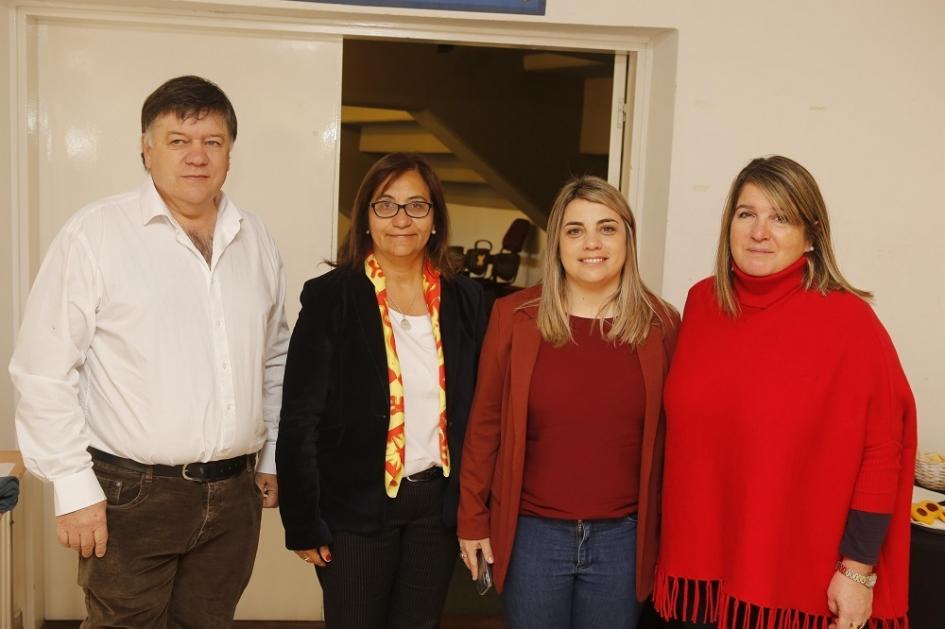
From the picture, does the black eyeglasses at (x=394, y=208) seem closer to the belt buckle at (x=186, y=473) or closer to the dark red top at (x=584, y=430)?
the dark red top at (x=584, y=430)

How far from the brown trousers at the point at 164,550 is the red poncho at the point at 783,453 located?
1.04 meters

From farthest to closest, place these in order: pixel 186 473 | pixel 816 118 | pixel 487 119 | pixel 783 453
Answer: pixel 487 119
pixel 816 118
pixel 186 473
pixel 783 453

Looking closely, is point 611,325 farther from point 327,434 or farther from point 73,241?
point 73,241

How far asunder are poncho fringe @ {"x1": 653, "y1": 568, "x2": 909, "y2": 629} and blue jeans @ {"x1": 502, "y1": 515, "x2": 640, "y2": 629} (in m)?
0.08

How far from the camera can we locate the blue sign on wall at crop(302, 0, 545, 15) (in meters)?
2.67

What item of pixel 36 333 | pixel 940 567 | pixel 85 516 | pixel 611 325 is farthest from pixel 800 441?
pixel 36 333

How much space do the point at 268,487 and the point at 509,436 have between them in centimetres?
70

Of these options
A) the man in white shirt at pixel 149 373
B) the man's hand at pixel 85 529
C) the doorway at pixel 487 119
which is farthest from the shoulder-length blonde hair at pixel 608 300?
the doorway at pixel 487 119

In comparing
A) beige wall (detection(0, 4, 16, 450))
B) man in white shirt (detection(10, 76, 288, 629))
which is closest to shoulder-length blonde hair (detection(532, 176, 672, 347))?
man in white shirt (detection(10, 76, 288, 629))

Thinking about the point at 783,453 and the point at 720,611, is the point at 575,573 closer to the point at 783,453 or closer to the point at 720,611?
the point at 720,611

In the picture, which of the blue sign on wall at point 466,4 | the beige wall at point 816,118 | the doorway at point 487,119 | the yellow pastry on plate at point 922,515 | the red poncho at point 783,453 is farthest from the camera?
the doorway at point 487,119

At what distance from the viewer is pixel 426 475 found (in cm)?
202

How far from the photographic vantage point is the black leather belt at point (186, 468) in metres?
1.88

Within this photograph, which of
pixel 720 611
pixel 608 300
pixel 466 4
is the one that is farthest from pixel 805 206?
pixel 466 4
